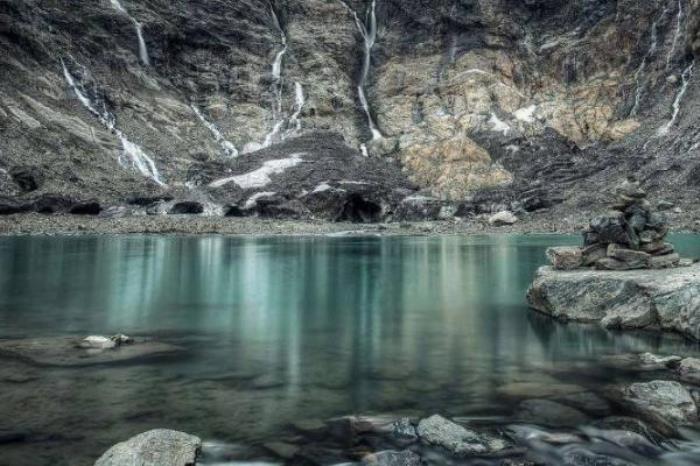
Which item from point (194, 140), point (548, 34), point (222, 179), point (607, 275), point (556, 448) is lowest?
point (556, 448)

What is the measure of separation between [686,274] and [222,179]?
7354cm

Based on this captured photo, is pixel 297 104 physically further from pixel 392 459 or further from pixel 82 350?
pixel 392 459

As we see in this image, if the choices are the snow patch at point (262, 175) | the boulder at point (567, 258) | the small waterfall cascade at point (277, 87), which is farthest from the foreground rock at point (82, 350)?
the small waterfall cascade at point (277, 87)

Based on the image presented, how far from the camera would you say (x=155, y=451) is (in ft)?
21.7

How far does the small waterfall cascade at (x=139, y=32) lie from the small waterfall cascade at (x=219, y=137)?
13.2m

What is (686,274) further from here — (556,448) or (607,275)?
(556,448)

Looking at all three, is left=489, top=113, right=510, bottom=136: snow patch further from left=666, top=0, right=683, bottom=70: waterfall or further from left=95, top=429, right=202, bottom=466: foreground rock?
left=95, top=429, right=202, bottom=466: foreground rock

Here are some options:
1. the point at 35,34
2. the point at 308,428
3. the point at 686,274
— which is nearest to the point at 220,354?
the point at 308,428

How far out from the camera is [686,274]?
1480 centimetres

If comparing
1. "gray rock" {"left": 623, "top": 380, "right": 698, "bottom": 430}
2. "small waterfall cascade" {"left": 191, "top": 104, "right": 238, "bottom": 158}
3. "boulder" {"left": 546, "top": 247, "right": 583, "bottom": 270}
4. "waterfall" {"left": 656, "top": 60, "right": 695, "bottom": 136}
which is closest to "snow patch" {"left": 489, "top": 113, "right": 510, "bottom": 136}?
"waterfall" {"left": 656, "top": 60, "right": 695, "bottom": 136}

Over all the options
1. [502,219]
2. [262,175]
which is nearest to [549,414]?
[502,219]

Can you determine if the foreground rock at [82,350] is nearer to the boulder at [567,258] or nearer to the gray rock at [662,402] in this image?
the gray rock at [662,402]

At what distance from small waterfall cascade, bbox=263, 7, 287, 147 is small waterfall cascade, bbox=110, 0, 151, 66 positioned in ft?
82.9

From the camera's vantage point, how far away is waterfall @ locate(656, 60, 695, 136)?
3538 inches
